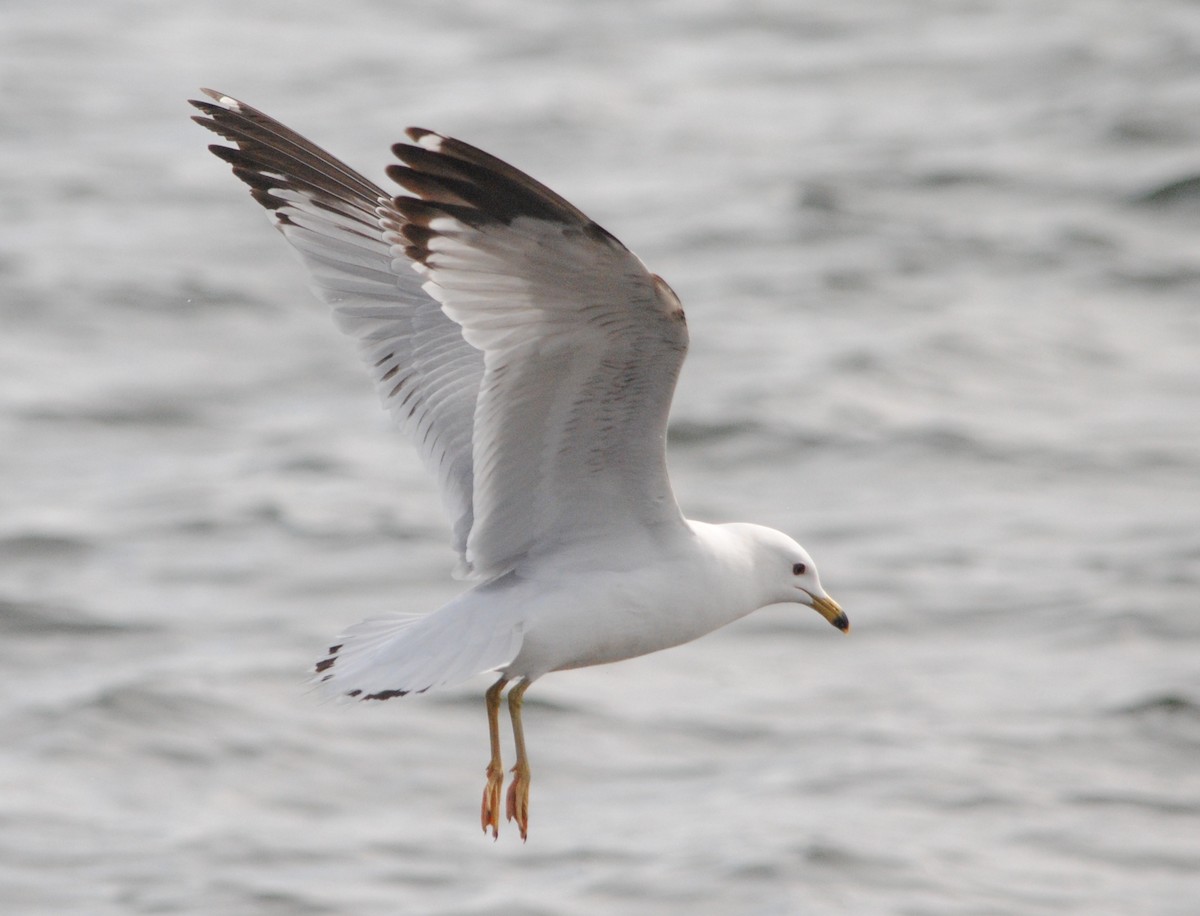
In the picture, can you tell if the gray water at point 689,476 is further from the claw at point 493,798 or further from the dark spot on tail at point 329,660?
the dark spot on tail at point 329,660

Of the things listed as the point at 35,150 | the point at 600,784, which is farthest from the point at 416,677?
the point at 35,150

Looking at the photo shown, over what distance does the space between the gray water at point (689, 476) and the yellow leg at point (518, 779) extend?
4781mm

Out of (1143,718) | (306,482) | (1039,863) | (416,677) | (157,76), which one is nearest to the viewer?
(416,677)

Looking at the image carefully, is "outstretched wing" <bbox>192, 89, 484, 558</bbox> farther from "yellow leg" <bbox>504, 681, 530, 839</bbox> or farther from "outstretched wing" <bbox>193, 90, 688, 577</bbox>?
"yellow leg" <bbox>504, 681, 530, 839</bbox>

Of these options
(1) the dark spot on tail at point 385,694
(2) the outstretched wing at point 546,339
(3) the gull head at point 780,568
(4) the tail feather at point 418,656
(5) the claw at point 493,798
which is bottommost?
(5) the claw at point 493,798

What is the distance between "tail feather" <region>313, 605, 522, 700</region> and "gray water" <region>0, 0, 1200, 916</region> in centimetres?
509

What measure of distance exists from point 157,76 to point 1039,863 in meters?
12.6

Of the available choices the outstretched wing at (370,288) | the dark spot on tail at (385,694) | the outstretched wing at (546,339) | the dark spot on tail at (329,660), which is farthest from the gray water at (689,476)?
the dark spot on tail at (385,694)

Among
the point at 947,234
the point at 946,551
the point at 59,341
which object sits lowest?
the point at 946,551

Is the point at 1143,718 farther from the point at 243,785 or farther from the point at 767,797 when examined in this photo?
the point at 243,785

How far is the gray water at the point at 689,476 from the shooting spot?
11.2 m

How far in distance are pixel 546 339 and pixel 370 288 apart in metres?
1.41

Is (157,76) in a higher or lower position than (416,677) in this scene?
higher

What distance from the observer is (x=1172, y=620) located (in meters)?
13.0
